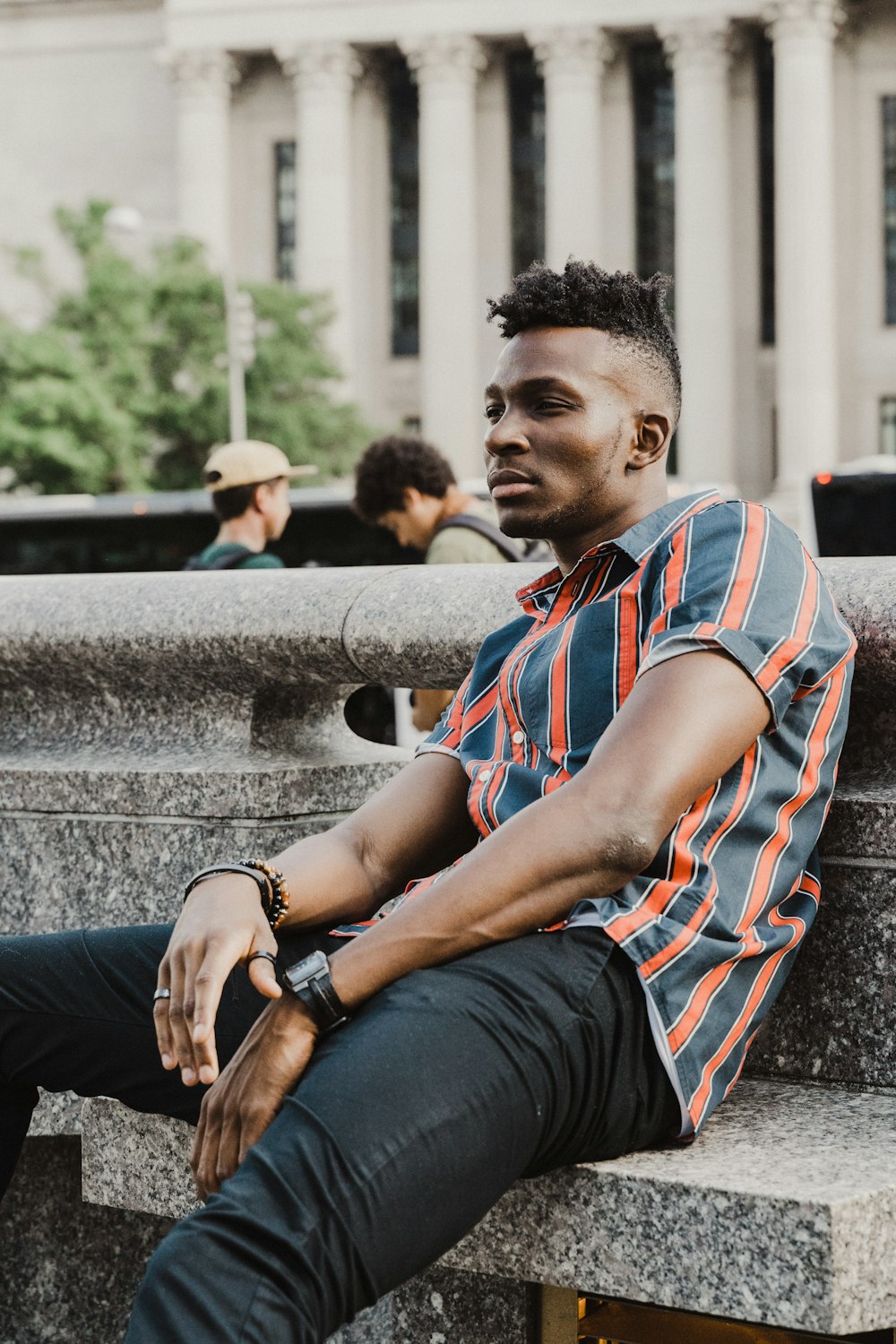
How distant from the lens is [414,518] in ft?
22.7

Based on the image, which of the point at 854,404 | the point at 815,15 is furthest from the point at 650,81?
the point at 854,404

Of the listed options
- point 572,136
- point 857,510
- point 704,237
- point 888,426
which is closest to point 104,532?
point 857,510

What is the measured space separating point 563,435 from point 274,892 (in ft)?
2.55

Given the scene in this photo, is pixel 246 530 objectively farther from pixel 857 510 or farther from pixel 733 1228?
pixel 857 510

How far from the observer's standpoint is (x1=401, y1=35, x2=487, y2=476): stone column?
166 ft

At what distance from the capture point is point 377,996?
221 cm

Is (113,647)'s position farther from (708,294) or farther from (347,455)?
(708,294)

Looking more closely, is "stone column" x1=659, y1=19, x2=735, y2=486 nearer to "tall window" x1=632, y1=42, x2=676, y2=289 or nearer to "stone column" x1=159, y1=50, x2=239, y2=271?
"tall window" x1=632, y1=42, x2=676, y2=289

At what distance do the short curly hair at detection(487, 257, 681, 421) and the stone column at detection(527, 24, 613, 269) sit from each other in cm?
4801

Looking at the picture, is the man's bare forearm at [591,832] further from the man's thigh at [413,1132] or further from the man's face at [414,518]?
the man's face at [414,518]

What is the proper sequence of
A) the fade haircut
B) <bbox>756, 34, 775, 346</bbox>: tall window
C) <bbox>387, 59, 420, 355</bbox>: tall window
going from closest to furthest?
the fade haircut < <bbox>756, 34, 775, 346</bbox>: tall window < <bbox>387, 59, 420, 355</bbox>: tall window

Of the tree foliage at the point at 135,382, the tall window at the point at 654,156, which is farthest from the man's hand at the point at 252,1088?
the tall window at the point at 654,156

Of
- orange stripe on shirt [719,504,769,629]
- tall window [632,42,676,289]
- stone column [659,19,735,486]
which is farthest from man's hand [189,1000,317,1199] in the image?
tall window [632,42,676,289]

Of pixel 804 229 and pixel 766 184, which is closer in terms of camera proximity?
pixel 804 229
